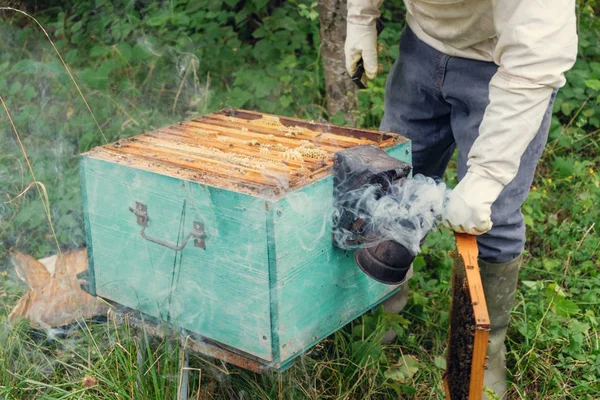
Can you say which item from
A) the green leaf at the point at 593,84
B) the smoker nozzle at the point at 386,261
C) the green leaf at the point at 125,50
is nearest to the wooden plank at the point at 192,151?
the smoker nozzle at the point at 386,261

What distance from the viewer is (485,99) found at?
2156 millimetres

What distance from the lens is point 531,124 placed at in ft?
6.08

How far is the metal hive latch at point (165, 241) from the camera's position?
6.16ft

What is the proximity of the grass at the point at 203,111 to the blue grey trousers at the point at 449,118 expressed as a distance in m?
0.51

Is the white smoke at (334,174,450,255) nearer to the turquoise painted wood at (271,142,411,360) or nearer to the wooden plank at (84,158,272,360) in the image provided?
the turquoise painted wood at (271,142,411,360)

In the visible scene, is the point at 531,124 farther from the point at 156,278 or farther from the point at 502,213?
the point at 156,278

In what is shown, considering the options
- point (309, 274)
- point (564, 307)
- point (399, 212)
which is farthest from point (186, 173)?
point (564, 307)

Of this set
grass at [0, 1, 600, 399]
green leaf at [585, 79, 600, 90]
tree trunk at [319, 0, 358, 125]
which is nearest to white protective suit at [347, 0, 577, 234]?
grass at [0, 1, 600, 399]

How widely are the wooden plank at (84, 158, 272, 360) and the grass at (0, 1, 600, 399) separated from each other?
0.18 meters

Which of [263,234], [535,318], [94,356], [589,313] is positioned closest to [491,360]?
[535,318]

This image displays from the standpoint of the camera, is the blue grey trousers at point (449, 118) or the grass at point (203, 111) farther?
the grass at point (203, 111)

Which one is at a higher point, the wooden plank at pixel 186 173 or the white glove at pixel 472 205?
the wooden plank at pixel 186 173

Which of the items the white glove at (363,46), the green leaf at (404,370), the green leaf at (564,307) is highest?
the white glove at (363,46)

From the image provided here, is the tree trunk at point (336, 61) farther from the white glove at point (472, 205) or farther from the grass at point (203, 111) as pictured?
the white glove at point (472, 205)
